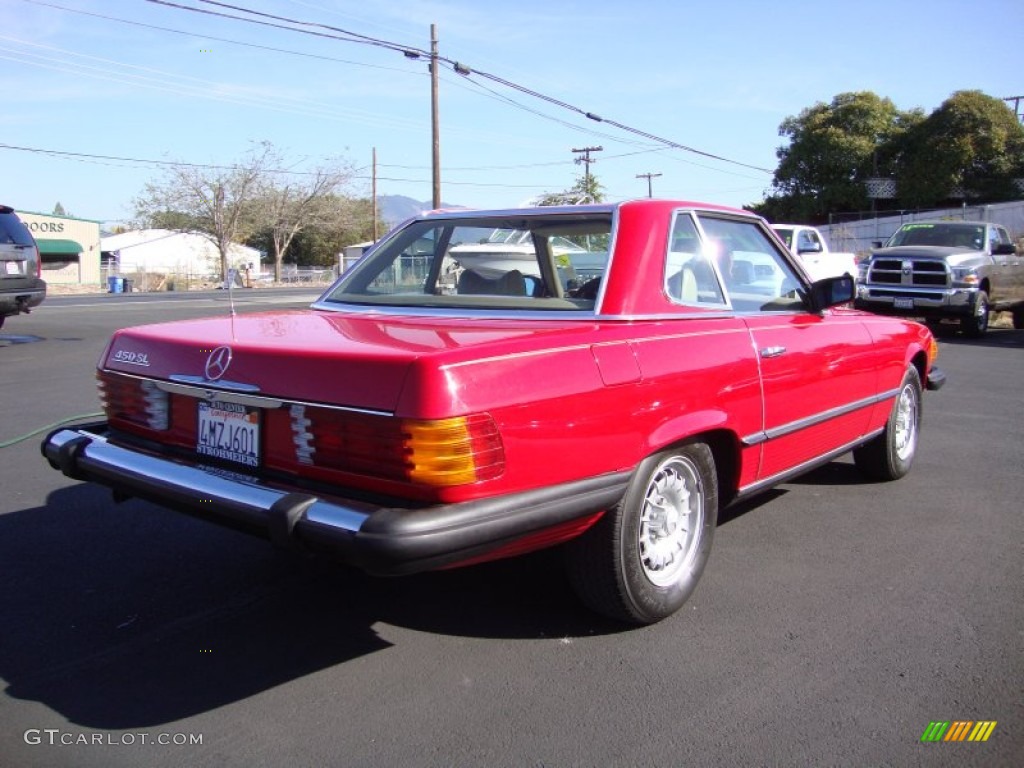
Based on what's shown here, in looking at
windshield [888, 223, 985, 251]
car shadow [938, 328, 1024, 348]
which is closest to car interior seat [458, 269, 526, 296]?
car shadow [938, 328, 1024, 348]

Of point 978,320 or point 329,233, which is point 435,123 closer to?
point 978,320

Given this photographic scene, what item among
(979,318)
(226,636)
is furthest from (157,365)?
(979,318)

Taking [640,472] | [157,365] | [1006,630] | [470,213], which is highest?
[470,213]

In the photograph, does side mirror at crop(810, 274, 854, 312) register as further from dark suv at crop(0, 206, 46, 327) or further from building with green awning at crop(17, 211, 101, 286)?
building with green awning at crop(17, 211, 101, 286)

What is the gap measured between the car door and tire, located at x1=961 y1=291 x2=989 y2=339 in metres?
10.5

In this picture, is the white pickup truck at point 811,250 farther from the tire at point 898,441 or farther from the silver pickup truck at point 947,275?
the tire at point 898,441

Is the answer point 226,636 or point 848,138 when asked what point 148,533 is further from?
point 848,138

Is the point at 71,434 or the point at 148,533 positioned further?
the point at 148,533

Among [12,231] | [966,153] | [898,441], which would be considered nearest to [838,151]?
[966,153]

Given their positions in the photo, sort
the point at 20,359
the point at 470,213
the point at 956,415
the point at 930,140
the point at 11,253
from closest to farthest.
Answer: the point at 470,213 → the point at 956,415 → the point at 20,359 → the point at 11,253 → the point at 930,140

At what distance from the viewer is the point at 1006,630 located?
3418 mm

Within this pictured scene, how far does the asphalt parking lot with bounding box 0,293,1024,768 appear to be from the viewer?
104 inches

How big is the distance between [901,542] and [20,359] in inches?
410

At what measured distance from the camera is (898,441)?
18.1 feet
